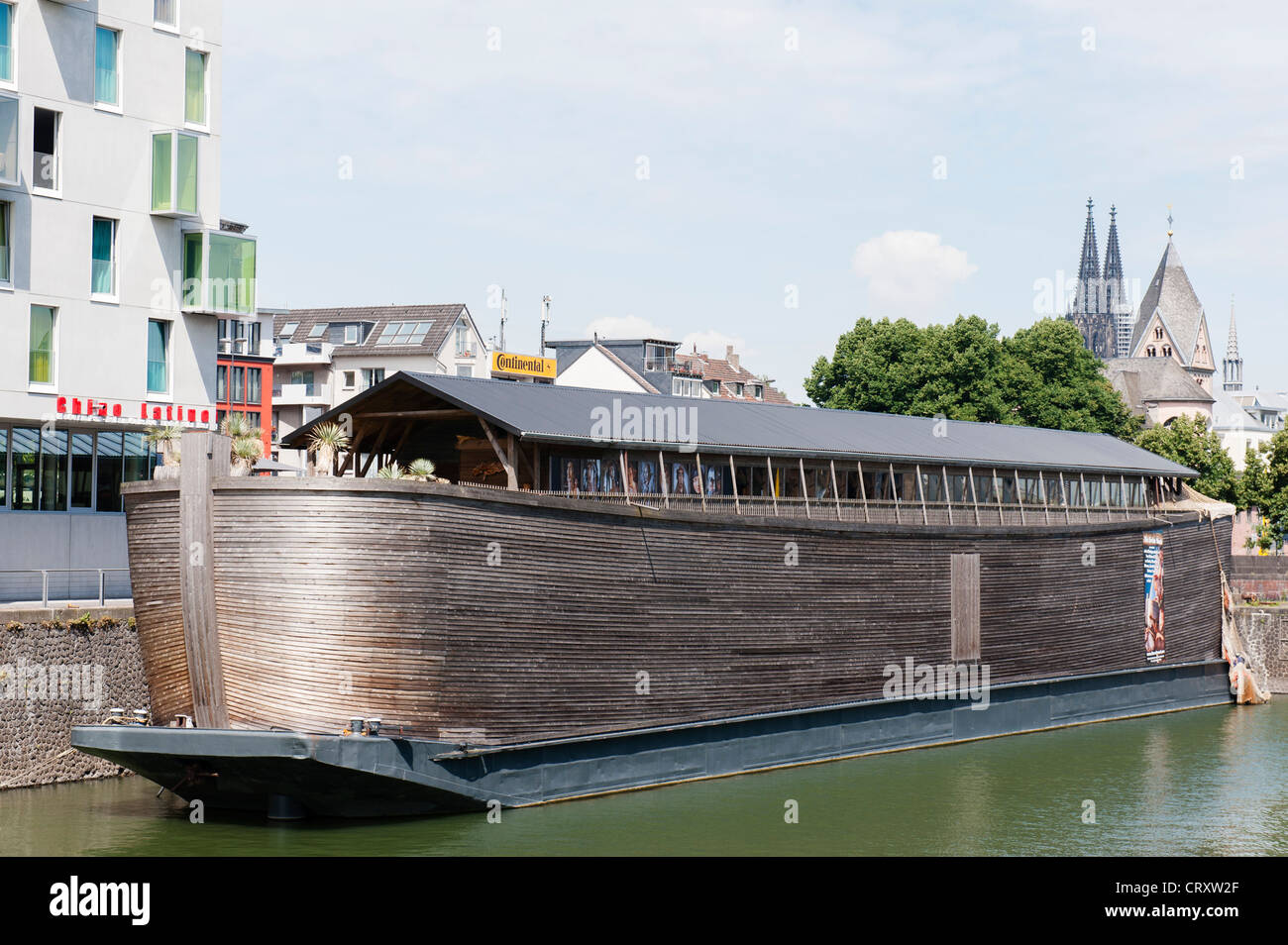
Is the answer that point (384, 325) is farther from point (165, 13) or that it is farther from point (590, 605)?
point (590, 605)

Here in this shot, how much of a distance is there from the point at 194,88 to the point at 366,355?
130 ft

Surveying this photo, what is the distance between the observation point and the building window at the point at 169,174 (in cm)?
3147

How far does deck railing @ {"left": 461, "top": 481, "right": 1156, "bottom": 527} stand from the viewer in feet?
83.6

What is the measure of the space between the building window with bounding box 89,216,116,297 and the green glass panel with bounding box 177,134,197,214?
1574mm

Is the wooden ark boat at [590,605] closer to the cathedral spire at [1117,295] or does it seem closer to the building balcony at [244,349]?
the building balcony at [244,349]

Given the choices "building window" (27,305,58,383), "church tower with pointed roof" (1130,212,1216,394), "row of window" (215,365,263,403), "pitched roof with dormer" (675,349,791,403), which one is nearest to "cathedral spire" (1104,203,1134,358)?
"church tower with pointed roof" (1130,212,1216,394)

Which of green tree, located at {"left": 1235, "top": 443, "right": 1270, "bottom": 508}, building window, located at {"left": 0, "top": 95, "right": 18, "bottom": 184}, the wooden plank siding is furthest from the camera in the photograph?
green tree, located at {"left": 1235, "top": 443, "right": 1270, "bottom": 508}

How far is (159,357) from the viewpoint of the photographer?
32.0 m

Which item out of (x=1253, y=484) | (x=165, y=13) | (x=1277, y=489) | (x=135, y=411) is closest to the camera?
(x=135, y=411)

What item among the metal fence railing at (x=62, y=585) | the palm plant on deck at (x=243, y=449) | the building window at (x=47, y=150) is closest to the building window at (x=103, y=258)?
the building window at (x=47, y=150)

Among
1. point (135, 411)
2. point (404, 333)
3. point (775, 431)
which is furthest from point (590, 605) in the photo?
point (404, 333)

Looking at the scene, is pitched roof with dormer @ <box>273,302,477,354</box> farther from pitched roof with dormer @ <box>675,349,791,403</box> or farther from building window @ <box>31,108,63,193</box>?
building window @ <box>31,108,63,193</box>
